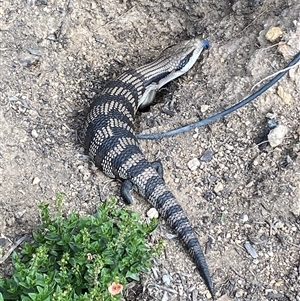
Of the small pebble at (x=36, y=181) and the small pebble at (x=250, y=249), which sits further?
the small pebble at (x=36, y=181)

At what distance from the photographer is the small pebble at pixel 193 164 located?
442cm

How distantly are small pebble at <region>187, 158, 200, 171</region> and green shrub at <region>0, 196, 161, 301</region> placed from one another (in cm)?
81

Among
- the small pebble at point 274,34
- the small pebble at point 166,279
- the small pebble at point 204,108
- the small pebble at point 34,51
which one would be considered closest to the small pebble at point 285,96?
the small pebble at point 274,34

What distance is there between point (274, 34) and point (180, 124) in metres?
0.95

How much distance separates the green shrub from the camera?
319 cm

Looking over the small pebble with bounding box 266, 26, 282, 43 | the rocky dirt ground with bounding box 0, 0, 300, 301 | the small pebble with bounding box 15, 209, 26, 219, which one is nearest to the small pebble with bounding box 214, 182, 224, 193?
the rocky dirt ground with bounding box 0, 0, 300, 301

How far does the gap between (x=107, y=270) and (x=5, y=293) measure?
22.3 inches

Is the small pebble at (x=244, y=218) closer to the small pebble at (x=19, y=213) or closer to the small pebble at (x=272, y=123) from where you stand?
the small pebble at (x=272, y=123)

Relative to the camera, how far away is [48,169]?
4320mm

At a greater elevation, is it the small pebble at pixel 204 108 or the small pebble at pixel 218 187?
the small pebble at pixel 204 108

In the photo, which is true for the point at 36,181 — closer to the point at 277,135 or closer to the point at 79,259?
the point at 79,259

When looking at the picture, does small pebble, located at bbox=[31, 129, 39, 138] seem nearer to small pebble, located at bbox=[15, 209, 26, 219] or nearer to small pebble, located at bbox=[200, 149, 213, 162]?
small pebble, located at bbox=[15, 209, 26, 219]

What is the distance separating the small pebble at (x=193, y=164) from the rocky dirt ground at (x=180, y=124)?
0.03 meters

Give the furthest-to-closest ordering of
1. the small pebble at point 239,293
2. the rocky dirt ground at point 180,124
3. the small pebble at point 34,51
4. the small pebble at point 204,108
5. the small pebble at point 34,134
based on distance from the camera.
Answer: the small pebble at point 34,51 → the small pebble at point 204,108 → the small pebble at point 34,134 → the rocky dirt ground at point 180,124 → the small pebble at point 239,293
